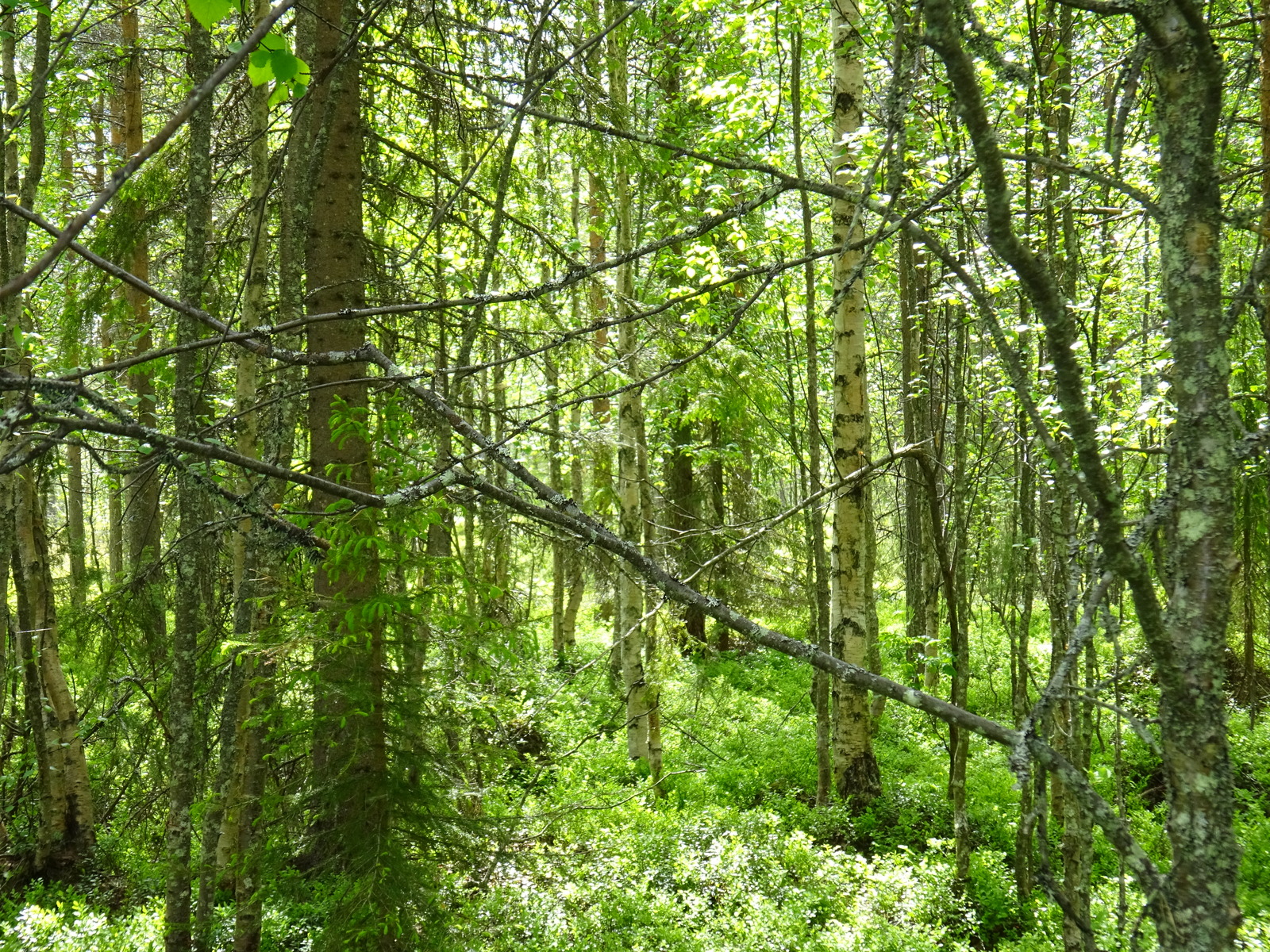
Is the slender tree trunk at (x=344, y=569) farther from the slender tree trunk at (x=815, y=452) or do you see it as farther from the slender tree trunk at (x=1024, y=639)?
the slender tree trunk at (x=815, y=452)

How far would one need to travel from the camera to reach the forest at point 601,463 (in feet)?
4.17

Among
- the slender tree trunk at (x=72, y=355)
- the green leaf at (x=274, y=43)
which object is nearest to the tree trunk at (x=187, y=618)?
the slender tree trunk at (x=72, y=355)

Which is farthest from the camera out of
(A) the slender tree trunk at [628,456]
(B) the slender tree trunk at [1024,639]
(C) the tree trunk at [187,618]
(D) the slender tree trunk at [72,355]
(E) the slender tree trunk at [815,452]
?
(A) the slender tree trunk at [628,456]

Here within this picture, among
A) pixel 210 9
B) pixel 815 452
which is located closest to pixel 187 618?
pixel 210 9

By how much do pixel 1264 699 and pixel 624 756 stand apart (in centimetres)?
869

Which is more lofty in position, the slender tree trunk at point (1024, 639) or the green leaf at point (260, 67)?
the green leaf at point (260, 67)

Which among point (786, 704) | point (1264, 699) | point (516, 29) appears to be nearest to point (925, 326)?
point (516, 29)

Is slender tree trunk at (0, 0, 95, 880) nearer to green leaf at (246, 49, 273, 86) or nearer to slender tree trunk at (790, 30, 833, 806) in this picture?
green leaf at (246, 49, 273, 86)

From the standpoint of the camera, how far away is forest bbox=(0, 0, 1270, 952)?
127cm

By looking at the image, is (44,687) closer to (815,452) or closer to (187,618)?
(187,618)

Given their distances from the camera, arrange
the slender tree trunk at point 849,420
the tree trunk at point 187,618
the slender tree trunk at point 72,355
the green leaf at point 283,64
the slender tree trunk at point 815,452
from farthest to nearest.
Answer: the slender tree trunk at point 815,452 < the slender tree trunk at point 849,420 < the slender tree trunk at point 72,355 < the tree trunk at point 187,618 < the green leaf at point 283,64

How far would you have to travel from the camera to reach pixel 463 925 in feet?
15.3

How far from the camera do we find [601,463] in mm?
5898

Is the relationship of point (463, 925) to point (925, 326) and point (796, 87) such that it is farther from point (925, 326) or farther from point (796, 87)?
point (796, 87)
